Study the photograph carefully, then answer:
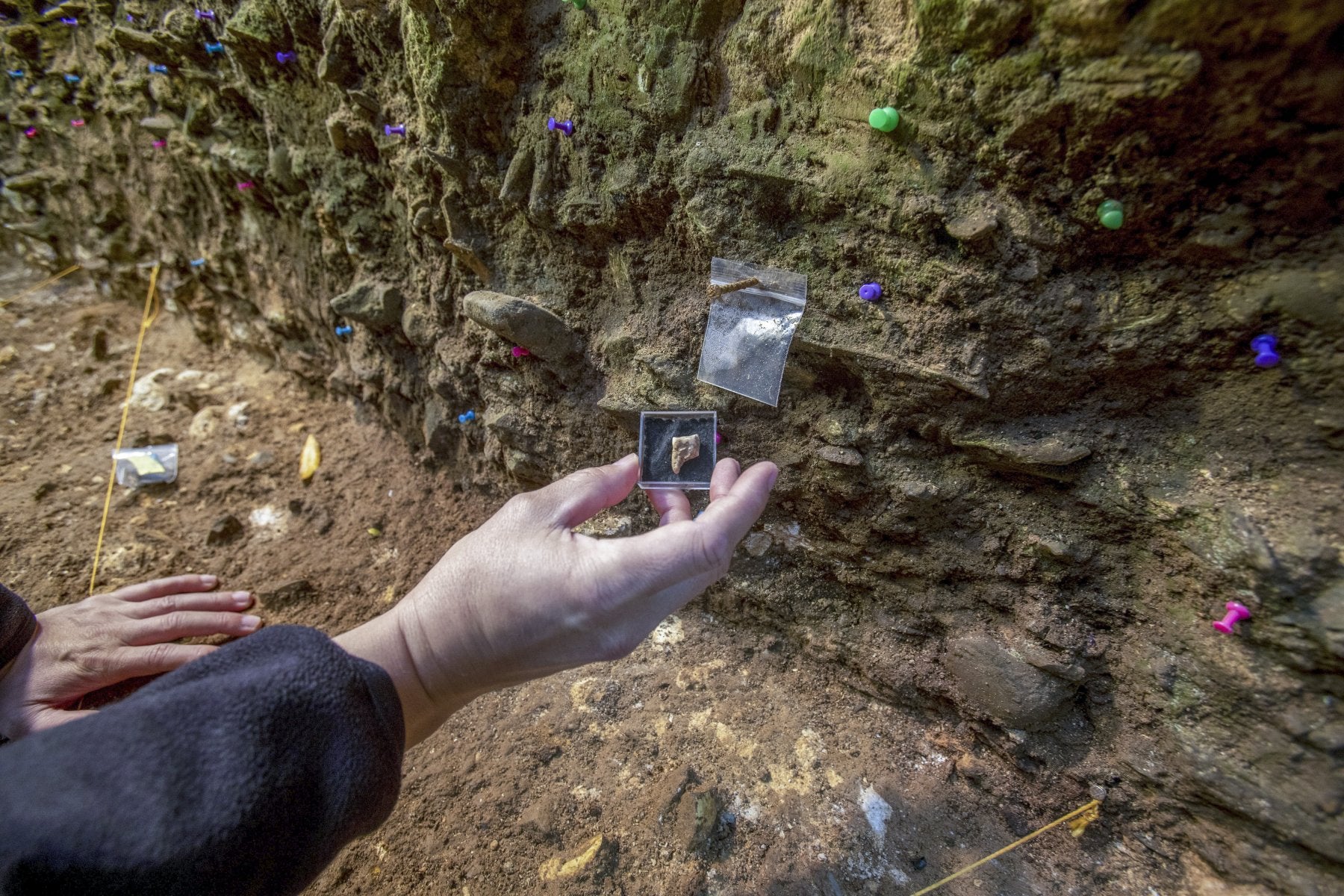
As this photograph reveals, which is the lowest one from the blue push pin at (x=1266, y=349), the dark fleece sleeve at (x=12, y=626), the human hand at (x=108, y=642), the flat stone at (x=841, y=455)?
the human hand at (x=108, y=642)

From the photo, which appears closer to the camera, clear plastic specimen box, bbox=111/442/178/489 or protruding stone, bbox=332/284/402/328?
protruding stone, bbox=332/284/402/328

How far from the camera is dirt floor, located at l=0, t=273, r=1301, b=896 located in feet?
4.22

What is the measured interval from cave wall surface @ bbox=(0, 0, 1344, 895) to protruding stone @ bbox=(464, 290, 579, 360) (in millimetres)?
14

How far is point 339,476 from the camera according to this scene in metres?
2.42

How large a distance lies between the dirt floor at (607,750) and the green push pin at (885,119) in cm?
108

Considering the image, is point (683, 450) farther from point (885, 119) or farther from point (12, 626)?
point (12, 626)

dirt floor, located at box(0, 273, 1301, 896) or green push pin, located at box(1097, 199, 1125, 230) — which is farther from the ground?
green push pin, located at box(1097, 199, 1125, 230)

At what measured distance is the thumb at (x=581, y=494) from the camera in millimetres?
1119

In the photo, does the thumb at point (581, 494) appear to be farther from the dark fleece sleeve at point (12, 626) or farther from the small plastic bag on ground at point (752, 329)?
the dark fleece sleeve at point (12, 626)

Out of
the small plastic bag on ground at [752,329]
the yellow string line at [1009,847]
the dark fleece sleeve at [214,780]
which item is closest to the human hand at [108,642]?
the dark fleece sleeve at [214,780]

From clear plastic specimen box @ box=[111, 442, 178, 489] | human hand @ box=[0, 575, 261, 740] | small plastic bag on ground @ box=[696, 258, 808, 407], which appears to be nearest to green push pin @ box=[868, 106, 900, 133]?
small plastic bag on ground @ box=[696, 258, 808, 407]

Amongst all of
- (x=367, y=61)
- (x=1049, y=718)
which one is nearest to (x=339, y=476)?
(x=367, y=61)

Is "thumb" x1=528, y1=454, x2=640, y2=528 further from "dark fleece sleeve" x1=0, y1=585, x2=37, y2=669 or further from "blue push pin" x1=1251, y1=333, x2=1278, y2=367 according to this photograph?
"dark fleece sleeve" x1=0, y1=585, x2=37, y2=669

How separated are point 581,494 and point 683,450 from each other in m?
0.33
